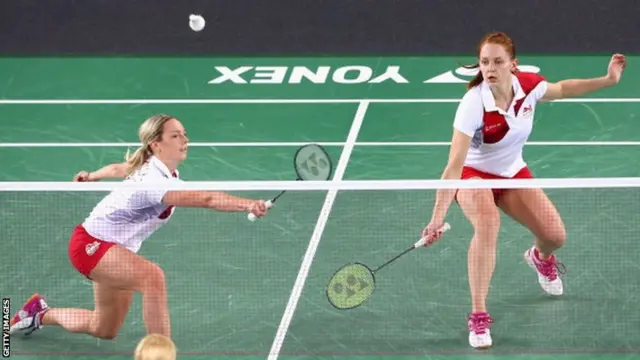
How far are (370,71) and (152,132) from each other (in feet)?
18.3

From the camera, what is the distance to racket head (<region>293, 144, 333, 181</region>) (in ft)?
30.7

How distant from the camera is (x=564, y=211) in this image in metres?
11.0

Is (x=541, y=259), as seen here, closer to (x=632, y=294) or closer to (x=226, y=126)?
(x=632, y=294)

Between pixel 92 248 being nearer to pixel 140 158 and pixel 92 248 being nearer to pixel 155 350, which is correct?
pixel 140 158

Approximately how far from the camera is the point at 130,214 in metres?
9.16

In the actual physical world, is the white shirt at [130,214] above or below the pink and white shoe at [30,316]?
above

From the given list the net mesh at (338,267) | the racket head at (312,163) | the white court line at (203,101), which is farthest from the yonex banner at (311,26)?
the racket head at (312,163)

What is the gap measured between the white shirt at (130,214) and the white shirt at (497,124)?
182cm

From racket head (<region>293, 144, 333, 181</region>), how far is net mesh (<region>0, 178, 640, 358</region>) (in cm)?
22

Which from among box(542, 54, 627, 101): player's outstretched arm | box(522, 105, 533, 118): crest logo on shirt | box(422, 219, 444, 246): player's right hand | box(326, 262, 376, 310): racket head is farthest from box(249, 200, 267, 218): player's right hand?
box(542, 54, 627, 101): player's outstretched arm

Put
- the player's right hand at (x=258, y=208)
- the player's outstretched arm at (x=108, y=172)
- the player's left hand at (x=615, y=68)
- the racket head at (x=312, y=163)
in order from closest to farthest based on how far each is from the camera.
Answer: the player's right hand at (x=258, y=208) < the racket head at (x=312, y=163) < the player's outstretched arm at (x=108, y=172) < the player's left hand at (x=615, y=68)

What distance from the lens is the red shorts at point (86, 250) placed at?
9141 millimetres

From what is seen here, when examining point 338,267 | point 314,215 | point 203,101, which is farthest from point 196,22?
point 338,267

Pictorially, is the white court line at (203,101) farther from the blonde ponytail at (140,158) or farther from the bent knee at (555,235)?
the blonde ponytail at (140,158)
